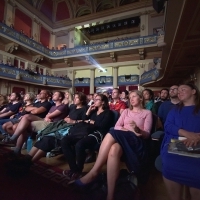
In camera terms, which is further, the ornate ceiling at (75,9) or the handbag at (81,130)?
the ornate ceiling at (75,9)

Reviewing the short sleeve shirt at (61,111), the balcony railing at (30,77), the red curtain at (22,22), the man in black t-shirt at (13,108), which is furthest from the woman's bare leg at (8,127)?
the red curtain at (22,22)

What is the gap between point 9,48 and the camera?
9.78 metres

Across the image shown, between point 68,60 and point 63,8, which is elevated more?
point 63,8

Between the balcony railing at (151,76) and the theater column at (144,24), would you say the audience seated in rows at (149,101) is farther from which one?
the theater column at (144,24)

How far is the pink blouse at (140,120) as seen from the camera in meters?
1.61

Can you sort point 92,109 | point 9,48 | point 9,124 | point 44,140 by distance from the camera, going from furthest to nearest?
point 9,48, point 9,124, point 92,109, point 44,140

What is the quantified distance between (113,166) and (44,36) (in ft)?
47.6

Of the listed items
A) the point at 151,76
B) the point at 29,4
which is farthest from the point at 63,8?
the point at 151,76

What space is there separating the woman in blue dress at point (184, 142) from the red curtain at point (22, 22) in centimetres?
1286

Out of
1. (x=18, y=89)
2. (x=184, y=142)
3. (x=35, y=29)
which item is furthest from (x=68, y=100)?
(x=35, y=29)

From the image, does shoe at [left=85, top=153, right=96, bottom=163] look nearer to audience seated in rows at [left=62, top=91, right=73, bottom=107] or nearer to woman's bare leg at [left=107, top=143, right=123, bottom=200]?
woman's bare leg at [left=107, top=143, right=123, bottom=200]

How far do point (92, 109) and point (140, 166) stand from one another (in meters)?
1.20

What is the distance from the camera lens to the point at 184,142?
1166mm

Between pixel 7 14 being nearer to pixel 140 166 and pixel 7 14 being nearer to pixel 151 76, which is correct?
pixel 151 76
